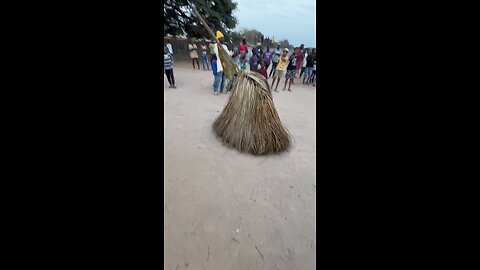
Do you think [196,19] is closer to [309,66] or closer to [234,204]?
[309,66]

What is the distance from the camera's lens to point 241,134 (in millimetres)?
3641

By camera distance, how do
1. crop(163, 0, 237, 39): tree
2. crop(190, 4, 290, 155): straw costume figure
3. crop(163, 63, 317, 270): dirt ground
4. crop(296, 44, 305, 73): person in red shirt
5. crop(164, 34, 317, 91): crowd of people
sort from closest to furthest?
crop(163, 63, 317, 270): dirt ground → crop(190, 4, 290, 155): straw costume figure → crop(164, 34, 317, 91): crowd of people → crop(296, 44, 305, 73): person in red shirt → crop(163, 0, 237, 39): tree

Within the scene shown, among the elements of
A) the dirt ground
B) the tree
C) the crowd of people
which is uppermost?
the tree

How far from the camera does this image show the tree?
38.8ft

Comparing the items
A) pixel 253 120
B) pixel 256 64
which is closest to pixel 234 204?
pixel 253 120

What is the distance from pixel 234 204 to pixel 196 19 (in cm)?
1277

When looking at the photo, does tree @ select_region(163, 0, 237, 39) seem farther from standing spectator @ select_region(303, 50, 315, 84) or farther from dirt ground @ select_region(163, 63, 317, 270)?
dirt ground @ select_region(163, 63, 317, 270)

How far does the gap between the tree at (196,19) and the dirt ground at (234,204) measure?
9634 millimetres

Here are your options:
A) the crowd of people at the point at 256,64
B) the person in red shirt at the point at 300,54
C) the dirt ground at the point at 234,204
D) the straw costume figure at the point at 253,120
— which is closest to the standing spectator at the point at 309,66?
the crowd of people at the point at 256,64

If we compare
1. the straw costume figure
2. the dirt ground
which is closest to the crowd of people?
the straw costume figure

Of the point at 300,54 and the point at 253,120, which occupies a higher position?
the point at 300,54

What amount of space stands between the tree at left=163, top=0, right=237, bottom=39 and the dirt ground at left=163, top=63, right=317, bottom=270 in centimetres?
963

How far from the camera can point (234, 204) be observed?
2.57 metres
